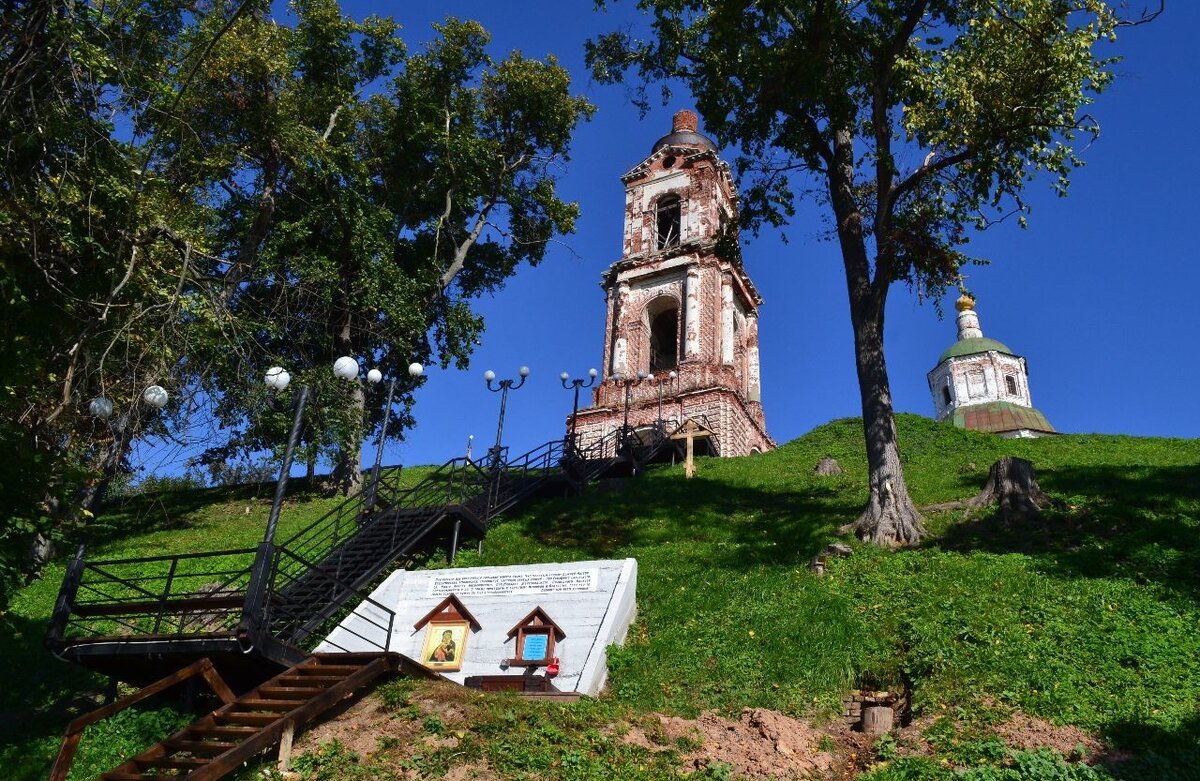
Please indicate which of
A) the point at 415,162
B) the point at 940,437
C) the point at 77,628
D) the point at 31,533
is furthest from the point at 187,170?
the point at 940,437

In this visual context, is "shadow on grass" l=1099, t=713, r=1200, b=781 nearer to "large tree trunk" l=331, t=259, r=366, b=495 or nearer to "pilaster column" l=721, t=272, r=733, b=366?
"large tree trunk" l=331, t=259, r=366, b=495

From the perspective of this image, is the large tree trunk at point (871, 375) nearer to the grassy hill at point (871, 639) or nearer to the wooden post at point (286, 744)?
the grassy hill at point (871, 639)

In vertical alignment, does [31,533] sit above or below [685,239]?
below

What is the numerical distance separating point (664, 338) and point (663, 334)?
176mm

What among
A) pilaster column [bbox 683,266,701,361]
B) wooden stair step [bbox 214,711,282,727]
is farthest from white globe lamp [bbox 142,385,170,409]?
pilaster column [bbox 683,266,701,361]

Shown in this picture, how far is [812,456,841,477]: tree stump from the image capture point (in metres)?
22.7

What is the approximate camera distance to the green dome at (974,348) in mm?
55219

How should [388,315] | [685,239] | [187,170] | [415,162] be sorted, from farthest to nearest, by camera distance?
[685,239], [415,162], [388,315], [187,170]

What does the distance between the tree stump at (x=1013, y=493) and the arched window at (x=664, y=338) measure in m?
21.9

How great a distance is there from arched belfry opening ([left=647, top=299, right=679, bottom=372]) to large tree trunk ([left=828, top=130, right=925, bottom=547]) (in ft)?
59.8

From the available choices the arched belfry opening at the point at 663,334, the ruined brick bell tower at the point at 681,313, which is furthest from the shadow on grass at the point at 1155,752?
the arched belfry opening at the point at 663,334

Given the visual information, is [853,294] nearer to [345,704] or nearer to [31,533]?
[345,704]

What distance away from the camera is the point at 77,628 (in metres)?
14.0

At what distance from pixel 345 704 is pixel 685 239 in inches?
1139
